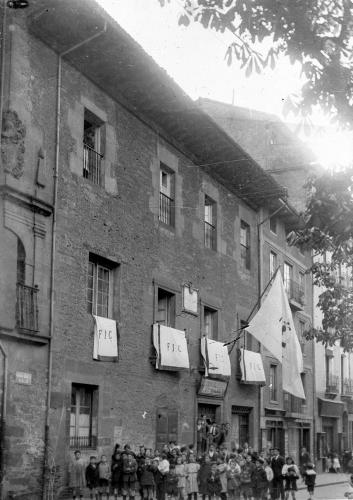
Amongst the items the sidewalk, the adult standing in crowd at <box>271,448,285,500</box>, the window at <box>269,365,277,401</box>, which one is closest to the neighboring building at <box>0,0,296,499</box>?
the adult standing in crowd at <box>271,448,285,500</box>

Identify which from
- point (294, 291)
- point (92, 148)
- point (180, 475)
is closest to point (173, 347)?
point (180, 475)

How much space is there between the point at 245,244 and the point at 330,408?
13371mm

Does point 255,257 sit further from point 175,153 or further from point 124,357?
point 124,357

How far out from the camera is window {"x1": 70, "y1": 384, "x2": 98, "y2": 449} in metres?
18.1

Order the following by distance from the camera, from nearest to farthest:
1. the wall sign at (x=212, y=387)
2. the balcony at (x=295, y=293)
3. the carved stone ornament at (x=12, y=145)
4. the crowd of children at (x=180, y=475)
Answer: the carved stone ornament at (x=12, y=145) → the crowd of children at (x=180, y=475) → the wall sign at (x=212, y=387) → the balcony at (x=295, y=293)

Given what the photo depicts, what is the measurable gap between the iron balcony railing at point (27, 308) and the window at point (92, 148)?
3.96 meters

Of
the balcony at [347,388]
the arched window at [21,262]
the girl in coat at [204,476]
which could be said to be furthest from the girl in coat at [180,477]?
the balcony at [347,388]

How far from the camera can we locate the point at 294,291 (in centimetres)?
3538

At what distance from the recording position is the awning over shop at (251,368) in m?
26.7

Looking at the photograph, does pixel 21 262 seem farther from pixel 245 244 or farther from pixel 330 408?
pixel 330 408

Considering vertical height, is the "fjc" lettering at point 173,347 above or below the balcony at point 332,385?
above

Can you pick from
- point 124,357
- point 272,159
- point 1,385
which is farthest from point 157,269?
point 272,159

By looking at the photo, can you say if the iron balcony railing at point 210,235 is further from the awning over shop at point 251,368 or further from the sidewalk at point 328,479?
the sidewalk at point 328,479

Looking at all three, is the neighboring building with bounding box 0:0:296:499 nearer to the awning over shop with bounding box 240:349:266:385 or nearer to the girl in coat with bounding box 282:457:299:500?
the awning over shop with bounding box 240:349:266:385
